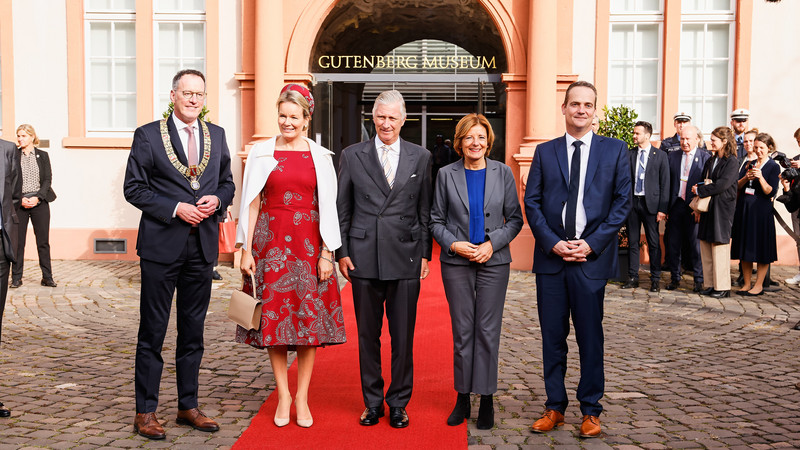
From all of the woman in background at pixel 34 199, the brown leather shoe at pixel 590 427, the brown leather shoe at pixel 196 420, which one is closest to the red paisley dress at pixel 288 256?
the brown leather shoe at pixel 196 420

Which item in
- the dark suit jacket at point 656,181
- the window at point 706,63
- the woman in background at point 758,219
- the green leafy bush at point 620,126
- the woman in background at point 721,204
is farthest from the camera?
the window at point 706,63

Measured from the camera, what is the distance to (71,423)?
4.50m

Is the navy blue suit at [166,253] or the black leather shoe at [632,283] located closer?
the navy blue suit at [166,253]

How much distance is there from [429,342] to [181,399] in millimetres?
2711

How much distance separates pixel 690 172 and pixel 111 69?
8723 millimetres

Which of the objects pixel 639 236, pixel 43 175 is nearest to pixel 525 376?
pixel 639 236

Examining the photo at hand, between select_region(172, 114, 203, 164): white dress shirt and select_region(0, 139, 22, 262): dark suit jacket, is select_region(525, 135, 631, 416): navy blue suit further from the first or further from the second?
select_region(0, 139, 22, 262): dark suit jacket

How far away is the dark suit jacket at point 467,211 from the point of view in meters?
4.50

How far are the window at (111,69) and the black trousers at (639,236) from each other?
770 cm

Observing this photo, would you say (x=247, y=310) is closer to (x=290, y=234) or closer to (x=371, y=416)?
(x=290, y=234)

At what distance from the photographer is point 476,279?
4.54m

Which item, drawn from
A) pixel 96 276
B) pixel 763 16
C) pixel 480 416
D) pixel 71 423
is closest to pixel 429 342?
pixel 480 416

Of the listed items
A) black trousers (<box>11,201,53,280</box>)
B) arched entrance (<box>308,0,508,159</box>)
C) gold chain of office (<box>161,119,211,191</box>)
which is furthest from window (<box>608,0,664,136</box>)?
gold chain of office (<box>161,119,211,191</box>)

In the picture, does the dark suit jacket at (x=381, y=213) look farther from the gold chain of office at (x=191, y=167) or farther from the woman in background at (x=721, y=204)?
the woman in background at (x=721, y=204)
